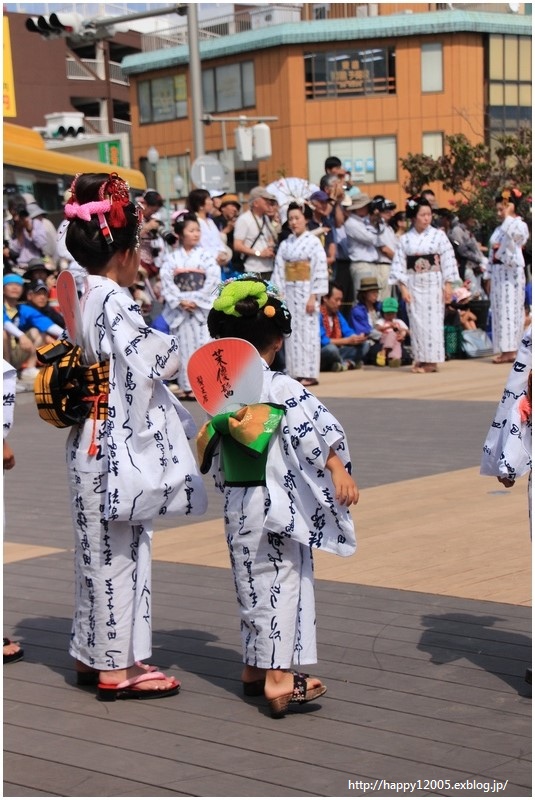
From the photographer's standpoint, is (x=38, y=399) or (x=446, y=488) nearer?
(x=38, y=399)

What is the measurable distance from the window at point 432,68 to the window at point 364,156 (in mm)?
2351

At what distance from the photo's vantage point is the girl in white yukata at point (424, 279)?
47.2 ft

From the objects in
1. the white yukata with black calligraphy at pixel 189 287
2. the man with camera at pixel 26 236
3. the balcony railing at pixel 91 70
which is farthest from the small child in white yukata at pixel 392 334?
the balcony railing at pixel 91 70

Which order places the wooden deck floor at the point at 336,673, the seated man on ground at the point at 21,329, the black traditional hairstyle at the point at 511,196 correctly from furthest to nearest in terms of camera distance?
1. the black traditional hairstyle at the point at 511,196
2. the seated man on ground at the point at 21,329
3. the wooden deck floor at the point at 336,673

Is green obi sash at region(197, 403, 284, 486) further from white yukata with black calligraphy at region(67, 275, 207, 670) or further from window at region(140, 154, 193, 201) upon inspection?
window at region(140, 154, 193, 201)

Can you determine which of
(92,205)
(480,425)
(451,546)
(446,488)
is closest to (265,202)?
(480,425)

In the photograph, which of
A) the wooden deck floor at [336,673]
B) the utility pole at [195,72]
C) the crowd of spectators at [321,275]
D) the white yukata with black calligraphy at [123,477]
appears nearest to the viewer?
the wooden deck floor at [336,673]

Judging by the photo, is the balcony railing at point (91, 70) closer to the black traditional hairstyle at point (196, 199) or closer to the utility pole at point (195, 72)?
the utility pole at point (195, 72)

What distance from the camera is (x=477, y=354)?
16.4 m

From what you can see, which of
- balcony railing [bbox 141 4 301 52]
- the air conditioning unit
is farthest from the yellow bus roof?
the air conditioning unit

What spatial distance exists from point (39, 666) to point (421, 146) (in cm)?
4638

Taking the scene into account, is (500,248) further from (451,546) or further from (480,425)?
(451,546)

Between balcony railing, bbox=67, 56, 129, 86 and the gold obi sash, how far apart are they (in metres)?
45.5

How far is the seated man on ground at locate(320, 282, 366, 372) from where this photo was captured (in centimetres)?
1511
